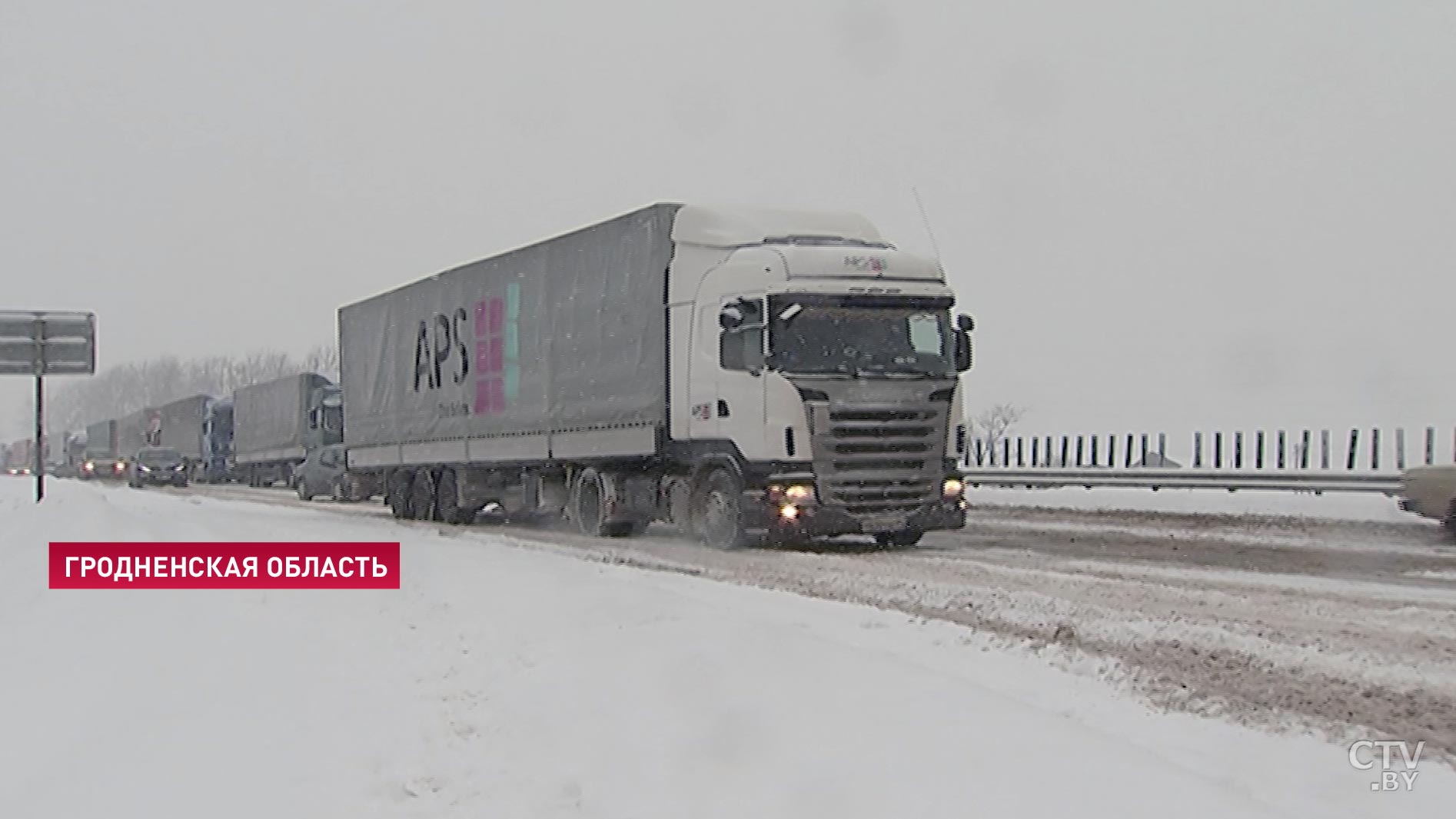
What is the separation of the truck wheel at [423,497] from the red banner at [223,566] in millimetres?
8997

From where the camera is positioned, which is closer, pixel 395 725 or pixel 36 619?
pixel 395 725

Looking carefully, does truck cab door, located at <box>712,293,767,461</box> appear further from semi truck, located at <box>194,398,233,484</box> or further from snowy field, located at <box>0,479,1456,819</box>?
semi truck, located at <box>194,398,233,484</box>

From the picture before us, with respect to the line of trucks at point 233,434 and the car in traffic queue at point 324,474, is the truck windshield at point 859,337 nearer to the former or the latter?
the line of trucks at point 233,434

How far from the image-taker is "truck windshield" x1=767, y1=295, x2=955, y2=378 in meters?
15.3

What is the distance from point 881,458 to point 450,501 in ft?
34.3

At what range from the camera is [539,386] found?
65.9ft

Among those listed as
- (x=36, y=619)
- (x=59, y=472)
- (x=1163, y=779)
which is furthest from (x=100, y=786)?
(x=59, y=472)

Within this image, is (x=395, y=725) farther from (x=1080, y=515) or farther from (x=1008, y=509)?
(x=1008, y=509)

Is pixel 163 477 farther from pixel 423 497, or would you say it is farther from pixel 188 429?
pixel 423 497

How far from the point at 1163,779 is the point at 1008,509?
777 inches

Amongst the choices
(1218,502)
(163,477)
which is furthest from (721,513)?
(163,477)

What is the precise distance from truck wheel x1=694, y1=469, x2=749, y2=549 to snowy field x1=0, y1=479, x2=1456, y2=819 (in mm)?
6416

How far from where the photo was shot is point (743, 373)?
15.5 m

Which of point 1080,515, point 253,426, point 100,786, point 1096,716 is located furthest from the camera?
point 253,426
